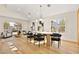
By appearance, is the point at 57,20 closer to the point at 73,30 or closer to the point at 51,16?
the point at 51,16

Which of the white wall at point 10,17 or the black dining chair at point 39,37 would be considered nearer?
the white wall at point 10,17

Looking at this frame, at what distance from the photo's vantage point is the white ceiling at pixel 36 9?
279 centimetres

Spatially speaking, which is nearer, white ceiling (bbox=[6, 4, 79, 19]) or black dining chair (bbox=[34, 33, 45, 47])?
white ceiling (bbox=[6, 4, 79, 19])

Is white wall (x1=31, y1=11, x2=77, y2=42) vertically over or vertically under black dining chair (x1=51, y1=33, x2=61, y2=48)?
over

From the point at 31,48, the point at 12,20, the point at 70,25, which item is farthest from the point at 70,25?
the point at 12,20

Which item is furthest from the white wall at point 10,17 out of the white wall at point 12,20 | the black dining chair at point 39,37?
the black dining chair at point 39,37

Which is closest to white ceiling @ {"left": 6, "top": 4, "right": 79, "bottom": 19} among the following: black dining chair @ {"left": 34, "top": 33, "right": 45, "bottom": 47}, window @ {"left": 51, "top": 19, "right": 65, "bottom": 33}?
window @ {"left": 51, "top": 19, "right": 65, "bottom": 33}

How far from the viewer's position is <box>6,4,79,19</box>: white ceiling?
2789 mm

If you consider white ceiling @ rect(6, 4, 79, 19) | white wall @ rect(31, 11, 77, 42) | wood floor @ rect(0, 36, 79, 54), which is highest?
white ceiling @ rect(6, 4, 79, 19)

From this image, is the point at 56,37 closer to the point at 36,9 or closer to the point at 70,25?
the point at 70,25

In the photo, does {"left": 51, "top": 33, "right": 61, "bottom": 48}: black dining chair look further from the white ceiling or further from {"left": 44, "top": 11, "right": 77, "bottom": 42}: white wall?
the white ceiling

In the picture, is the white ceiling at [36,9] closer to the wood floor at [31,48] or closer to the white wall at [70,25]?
the white wall at [70,25]
